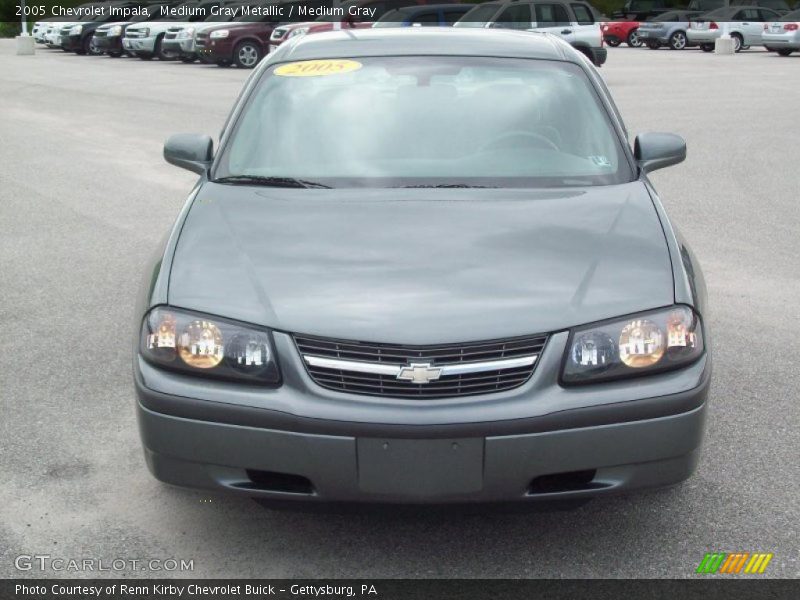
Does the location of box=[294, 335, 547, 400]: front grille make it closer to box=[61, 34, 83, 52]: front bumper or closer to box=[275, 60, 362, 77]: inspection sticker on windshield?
box=[275, 60, 362, 77]: inspection sticker on windshield

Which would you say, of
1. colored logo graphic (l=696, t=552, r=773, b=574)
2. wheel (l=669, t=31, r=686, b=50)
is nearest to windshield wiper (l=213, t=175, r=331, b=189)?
colored logo graphic (l=696, t=552, r=773, b=574)

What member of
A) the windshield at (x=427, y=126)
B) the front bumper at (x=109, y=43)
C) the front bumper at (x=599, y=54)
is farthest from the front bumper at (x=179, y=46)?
the windshield at (x=427, y=126)

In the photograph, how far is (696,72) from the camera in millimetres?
27203

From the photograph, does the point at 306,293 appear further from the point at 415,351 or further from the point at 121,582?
the point at 121,582

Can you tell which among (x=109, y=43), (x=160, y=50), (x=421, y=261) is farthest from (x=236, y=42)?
(x=421, y=261)

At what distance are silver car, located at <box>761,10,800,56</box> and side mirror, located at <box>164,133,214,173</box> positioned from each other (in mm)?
32374

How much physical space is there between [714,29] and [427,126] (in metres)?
36.2

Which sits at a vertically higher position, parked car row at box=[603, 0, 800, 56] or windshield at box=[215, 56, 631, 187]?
windshield at box=[215, 56, 631, 187]

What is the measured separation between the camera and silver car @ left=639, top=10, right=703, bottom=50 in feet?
133

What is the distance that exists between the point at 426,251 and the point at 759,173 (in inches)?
349

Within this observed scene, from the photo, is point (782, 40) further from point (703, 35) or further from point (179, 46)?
point (179, 46)

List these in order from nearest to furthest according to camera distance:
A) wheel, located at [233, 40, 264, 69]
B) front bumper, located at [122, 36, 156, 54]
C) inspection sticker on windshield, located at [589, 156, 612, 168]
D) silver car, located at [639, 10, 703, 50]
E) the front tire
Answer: inspection sticker on windshield, located at [589, 156, 612, 168], wheel, located at [233, 40, 264, 69], front bumper, located at [122, 36, 156, 54], silver car, located at [639, 10, 703, 50], the front tire

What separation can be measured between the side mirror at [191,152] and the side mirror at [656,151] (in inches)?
71.4

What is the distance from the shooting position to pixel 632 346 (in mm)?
3428
